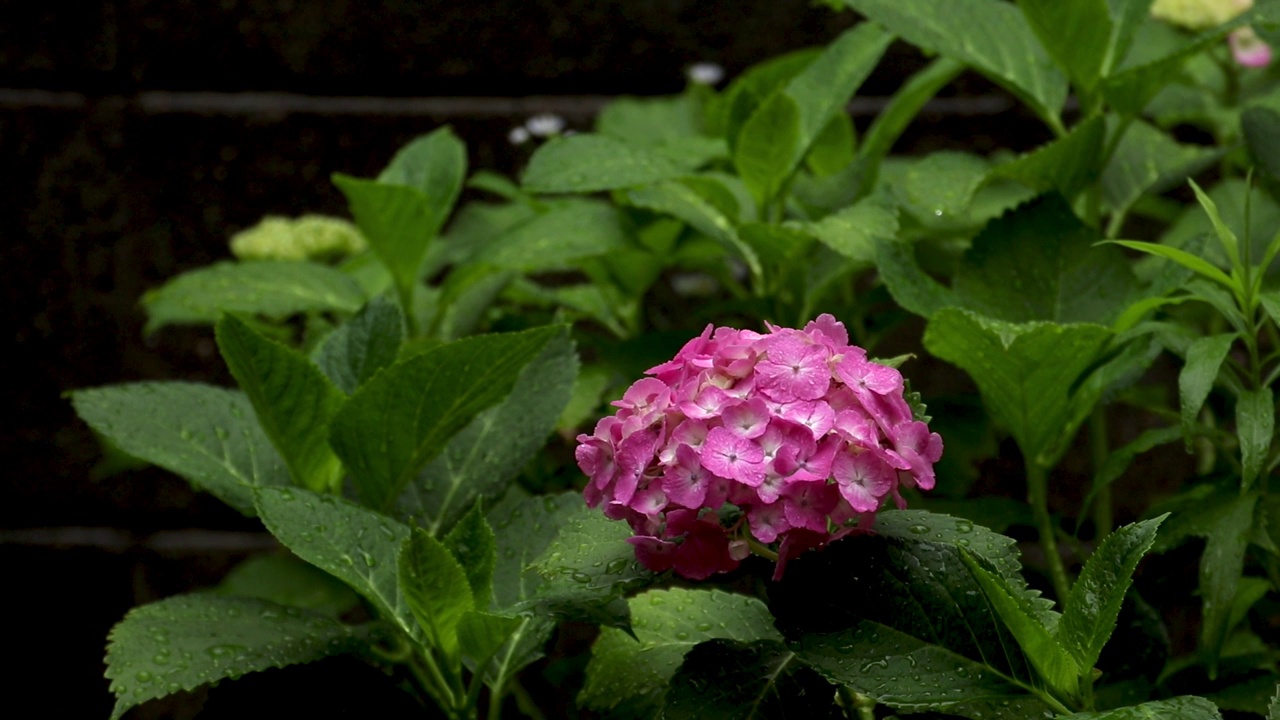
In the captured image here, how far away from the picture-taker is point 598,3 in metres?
1.60

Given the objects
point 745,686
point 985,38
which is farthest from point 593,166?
point 745,686

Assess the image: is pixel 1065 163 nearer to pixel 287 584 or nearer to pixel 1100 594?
pixel 1100 594

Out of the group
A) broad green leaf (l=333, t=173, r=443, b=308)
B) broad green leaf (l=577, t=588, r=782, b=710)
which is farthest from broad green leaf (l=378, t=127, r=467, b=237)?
broad green leaf (l=577, t=588, r=782, b=710)

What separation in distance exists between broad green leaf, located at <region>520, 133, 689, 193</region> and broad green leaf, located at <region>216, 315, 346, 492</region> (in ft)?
0.74

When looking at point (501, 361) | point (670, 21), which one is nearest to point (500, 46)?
point (670, 21)

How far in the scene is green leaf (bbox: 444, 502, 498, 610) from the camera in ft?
2.28

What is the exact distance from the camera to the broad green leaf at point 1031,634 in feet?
1.79

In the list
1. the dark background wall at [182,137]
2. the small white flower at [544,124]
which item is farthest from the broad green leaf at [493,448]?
the dark background wall at [182,137]

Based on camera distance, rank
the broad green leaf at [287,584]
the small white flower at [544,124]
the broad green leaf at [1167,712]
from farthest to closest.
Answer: the small white flower at [544,124] → the broad green leaf at [287,584] → the broad green leaf at [1167,712]

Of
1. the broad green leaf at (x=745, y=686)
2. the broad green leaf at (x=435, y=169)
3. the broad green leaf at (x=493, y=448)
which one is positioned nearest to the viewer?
the broad green leaf at (x=745, y=686)

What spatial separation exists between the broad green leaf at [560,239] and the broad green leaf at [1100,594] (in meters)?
0.51

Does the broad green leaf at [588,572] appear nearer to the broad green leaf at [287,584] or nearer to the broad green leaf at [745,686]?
the broad green leaf at [745,686]

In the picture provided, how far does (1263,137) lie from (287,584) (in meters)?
1.01

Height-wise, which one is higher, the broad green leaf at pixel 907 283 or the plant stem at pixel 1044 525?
the broad green leaf at pixel 907 283
